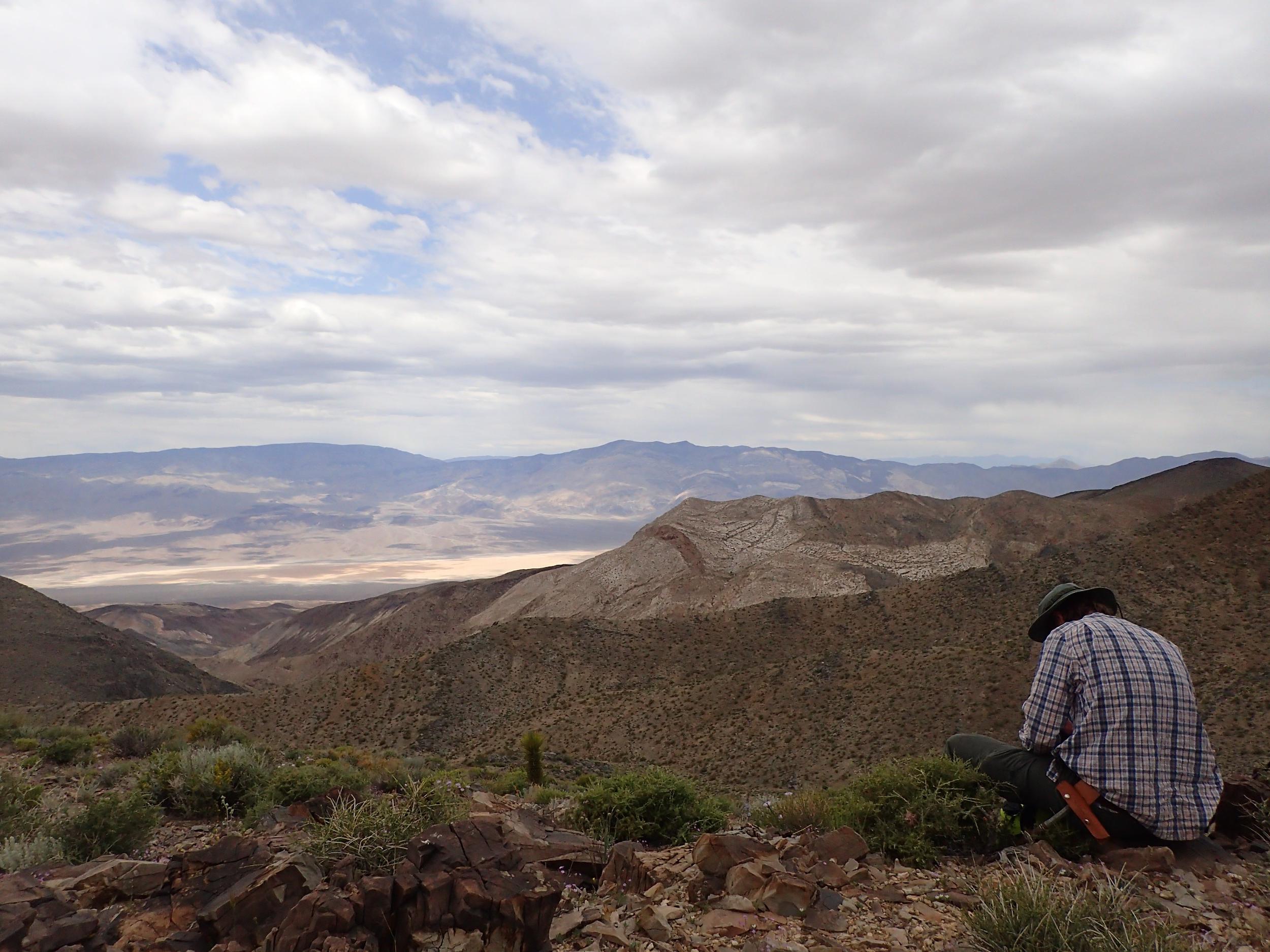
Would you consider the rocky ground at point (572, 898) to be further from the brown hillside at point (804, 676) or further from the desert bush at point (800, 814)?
the brown hillside at point (804, 676)

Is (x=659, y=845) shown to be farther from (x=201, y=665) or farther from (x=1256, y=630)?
(x=201, y=665)

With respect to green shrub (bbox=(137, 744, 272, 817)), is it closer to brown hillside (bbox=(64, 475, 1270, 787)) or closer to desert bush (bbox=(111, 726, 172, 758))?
desert bush (bbox=(111, 726, 172, 758))

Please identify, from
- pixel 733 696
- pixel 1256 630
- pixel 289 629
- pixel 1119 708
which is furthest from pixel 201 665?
pixel 1119 708

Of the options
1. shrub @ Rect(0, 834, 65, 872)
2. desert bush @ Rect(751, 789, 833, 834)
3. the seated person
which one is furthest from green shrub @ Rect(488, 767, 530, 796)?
the seated person

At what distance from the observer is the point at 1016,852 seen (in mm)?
6262

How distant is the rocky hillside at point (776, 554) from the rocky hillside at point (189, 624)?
115ft

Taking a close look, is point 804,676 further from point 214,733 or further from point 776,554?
point 776,554

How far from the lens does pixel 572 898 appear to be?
608 cm

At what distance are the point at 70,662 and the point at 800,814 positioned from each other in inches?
2615

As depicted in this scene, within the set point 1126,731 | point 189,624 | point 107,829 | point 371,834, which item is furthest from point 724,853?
point 189,624

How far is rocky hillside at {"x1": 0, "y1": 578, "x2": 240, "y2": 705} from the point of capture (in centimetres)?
5241

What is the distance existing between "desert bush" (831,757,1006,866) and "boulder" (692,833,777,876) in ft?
3.35

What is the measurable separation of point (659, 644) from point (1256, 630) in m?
29.4

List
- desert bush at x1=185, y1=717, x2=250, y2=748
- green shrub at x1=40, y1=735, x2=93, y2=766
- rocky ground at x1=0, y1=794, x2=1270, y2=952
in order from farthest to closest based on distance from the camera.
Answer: desert bush at x1=185, y1=717, x2=250, y2=748 < green shrub at x1=40, y1=735, x2=93, y2=766 < rocky ground at x1=0, y1=794, x2=1270, y2=952
